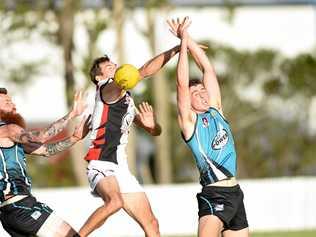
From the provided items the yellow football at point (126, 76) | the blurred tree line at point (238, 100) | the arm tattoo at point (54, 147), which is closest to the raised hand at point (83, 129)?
the arm tattoo at point (54, 147)

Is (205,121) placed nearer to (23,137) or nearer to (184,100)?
(184,100)

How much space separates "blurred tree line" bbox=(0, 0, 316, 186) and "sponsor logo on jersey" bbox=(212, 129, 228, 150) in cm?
2286

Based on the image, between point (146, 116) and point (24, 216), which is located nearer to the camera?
point (24, 216)

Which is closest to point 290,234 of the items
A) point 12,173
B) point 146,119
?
point 146,119

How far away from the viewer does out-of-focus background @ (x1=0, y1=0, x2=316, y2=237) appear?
3416 cm

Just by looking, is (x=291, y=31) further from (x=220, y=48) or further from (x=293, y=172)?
(x=293, y=172)

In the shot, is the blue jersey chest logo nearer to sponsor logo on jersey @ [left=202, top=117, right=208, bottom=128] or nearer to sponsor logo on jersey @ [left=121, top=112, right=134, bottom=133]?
sponsor logo on jersey @ [left=202, top=117, right=208, bottom=128]

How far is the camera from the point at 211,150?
1157 cm

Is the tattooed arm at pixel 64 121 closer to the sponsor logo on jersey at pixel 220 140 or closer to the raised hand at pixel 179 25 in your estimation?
the raised hand at pixel 179 25

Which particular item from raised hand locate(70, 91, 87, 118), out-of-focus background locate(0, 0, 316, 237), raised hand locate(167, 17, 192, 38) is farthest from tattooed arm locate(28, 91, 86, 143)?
out-of-focus background locate(0, 0, 316, 237)

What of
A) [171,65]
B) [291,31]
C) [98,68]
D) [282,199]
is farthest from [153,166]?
[98,68]

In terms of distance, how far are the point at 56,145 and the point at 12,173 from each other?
897 mm

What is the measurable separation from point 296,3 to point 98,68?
110 ft

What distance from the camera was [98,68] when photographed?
12.9 m
